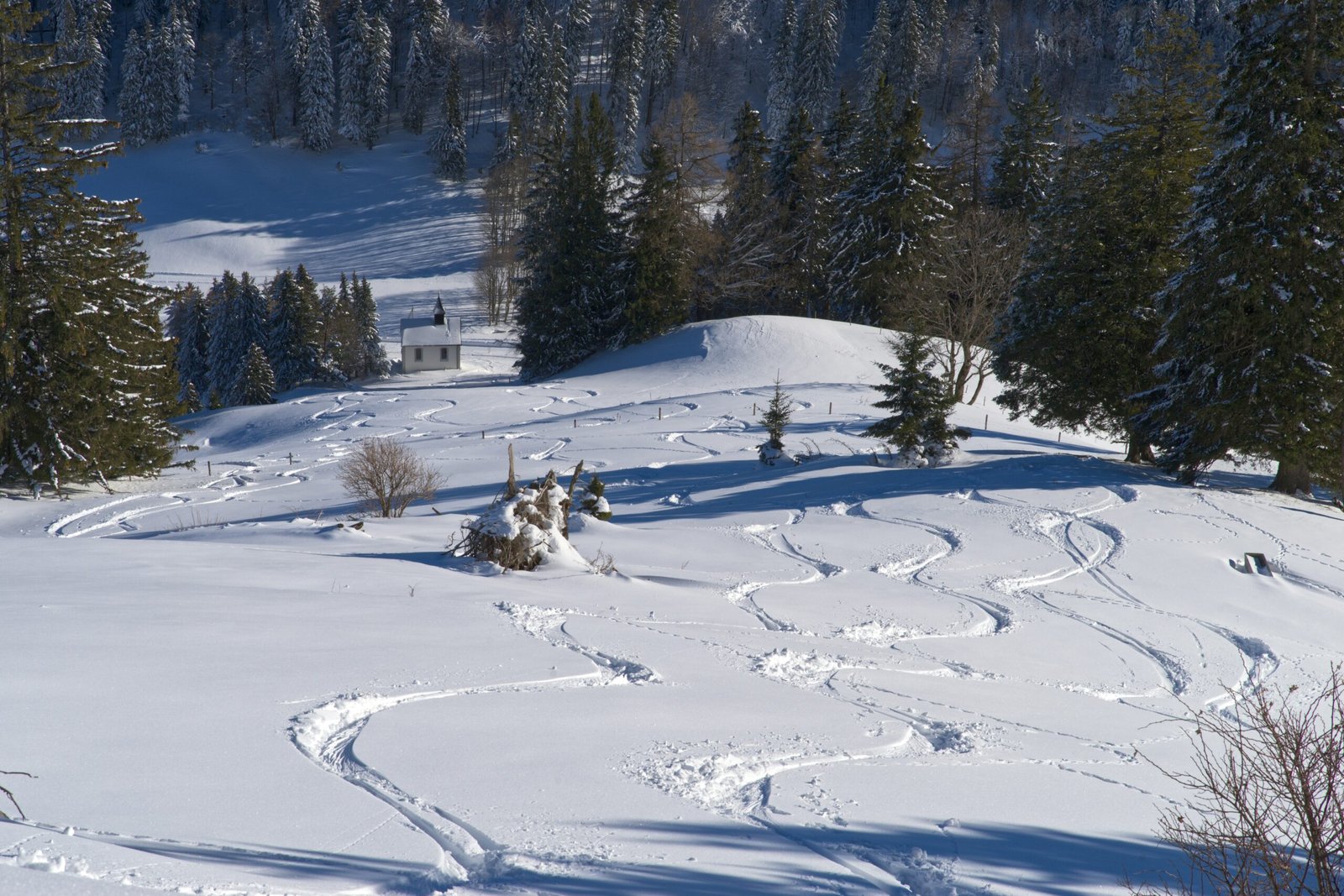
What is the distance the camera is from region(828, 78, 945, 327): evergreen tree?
137 feet

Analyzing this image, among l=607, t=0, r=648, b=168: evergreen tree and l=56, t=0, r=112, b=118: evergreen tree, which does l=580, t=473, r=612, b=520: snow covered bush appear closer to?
l=607, t=0, r=648, b=168: evergreen tree

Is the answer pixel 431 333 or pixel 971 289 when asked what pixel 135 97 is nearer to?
pixel 431 333

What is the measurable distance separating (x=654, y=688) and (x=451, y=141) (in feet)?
274

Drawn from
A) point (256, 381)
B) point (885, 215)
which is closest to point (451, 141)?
point (256, 381)

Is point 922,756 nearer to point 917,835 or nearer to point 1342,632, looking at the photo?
point 917,835

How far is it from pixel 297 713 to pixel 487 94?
10394 cm

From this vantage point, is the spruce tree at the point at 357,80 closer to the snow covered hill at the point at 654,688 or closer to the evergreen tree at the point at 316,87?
the evergreen tree at the point at 316,87

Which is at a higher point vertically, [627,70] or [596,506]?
[627,70]

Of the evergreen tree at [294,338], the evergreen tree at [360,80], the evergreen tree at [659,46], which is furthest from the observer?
the evergreen tree at [659,46]

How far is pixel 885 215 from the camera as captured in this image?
42.1 m

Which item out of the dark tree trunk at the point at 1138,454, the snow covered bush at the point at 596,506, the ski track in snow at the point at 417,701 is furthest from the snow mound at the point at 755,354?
the ski track in snow at the point at 417,701

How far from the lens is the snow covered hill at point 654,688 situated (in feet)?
13.3

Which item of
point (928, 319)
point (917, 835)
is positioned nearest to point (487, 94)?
point (928, 319)

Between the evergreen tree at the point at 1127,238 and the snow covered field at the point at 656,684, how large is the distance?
10.2 feet
